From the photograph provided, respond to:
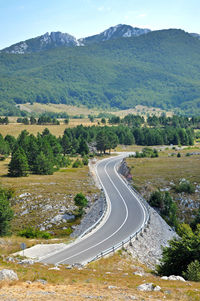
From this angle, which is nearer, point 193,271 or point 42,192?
point 193,271

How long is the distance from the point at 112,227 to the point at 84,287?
2614 centimetres

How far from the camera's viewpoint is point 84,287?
2456cm

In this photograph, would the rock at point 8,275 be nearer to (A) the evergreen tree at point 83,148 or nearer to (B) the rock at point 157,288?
(B) the rock at point 157,288

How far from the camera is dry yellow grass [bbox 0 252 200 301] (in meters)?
22.3

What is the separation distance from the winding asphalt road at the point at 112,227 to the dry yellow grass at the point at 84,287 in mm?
6445

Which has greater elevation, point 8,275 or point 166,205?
point 8,275

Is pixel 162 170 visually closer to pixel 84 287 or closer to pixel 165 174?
pixel 165 174

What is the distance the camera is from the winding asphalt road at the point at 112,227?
38.2 meters

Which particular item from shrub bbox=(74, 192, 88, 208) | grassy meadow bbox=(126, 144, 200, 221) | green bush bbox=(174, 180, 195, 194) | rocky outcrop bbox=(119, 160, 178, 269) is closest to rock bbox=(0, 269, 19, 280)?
rocky outcrop bbox=(119, 160, 178, 269)

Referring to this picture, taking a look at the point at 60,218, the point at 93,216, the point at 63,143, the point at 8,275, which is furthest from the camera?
the point at 63,143

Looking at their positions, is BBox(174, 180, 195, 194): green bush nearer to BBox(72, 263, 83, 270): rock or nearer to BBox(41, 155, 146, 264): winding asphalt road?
BBox(41, 155, 146, 264): winding asphalt road

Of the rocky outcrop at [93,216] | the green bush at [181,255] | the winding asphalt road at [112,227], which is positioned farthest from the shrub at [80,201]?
the green bush at [181,255]

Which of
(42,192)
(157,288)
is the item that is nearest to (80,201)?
(42,192)

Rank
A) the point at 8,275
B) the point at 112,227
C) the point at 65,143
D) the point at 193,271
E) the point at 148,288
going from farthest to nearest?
1. the point at 65,143
2. the point at 112,227
3. the point at 193,271
4. the point at 148,288
5. the point at 8,275
